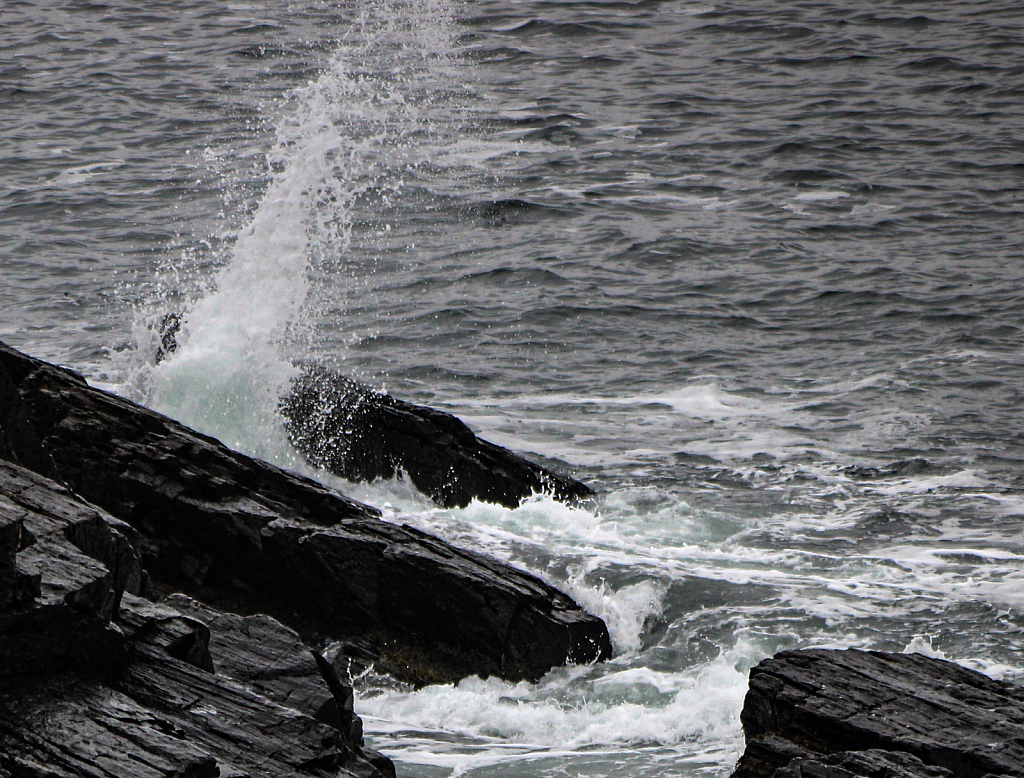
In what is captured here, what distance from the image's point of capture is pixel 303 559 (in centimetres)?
1016

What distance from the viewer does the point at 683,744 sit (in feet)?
29.4

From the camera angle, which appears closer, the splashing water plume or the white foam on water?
the white foam on water

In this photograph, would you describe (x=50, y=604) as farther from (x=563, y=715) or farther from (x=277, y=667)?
(x=563, y=715)

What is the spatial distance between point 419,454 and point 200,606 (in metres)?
4.89

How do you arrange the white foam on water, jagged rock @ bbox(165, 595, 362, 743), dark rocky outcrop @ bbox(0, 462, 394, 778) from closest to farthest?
dark rocky outcrop @ bbox(0, 462, 394, 778) < jagged rock @ bbox(165, 595, 362, 743) < the white foam on water

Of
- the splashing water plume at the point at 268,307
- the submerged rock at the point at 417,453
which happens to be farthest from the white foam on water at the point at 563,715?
the splashing water plume at the point at 268,307

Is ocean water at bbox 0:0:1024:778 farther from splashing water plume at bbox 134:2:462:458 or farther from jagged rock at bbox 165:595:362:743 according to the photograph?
jagged rock at bbox 165:595:362:743

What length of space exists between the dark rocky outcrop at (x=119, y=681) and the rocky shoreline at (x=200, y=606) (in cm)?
1

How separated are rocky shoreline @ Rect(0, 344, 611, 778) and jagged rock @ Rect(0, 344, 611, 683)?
2cm

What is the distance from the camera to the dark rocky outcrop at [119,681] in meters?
6.02

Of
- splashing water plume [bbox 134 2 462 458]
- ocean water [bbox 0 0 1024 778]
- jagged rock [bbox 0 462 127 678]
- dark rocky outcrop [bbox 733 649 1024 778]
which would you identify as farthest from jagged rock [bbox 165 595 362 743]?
splashing water plume [bbox 134 2 462 458]

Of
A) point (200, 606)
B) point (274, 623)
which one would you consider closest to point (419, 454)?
point (200, 606)

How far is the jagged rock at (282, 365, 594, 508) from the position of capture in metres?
13.0

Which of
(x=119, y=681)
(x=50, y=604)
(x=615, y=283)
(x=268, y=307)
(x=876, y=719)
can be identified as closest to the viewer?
(x=50, y=604)
